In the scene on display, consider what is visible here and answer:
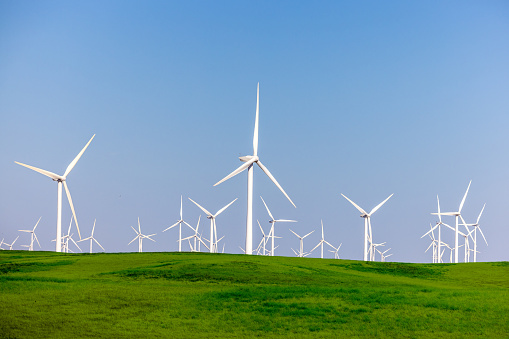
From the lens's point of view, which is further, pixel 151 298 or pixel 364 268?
pixel 364 268

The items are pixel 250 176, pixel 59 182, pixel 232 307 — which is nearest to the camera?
pixel 232 307

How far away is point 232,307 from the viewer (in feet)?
105

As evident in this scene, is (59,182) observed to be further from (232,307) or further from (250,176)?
(232,307)

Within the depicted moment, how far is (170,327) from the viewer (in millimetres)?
28172

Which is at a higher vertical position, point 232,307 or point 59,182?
point 59,182

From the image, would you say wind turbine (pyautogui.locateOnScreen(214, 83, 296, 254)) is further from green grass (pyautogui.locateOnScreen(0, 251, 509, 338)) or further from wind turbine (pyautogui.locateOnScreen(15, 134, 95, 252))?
wind turbine (pyautogui.locateOnScreen(15, 134, 95, 252))

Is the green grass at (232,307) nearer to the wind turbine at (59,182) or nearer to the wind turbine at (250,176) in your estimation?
the wind turbine at (250,176)

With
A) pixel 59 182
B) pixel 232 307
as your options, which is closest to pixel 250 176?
pixel 59 182

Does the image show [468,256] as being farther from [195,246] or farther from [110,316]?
[110,316]

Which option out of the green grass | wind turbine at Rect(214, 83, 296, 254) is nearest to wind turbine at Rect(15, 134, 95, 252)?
wind turbine at Rect(214, 83, 296, 254)

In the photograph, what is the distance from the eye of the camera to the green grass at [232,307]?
27.6 metres

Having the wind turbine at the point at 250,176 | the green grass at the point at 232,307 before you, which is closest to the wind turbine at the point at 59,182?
the wind turbine at the point at 250,176

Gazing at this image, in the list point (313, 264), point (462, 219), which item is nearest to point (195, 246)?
point (462, 219)

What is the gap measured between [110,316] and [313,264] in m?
29.4
